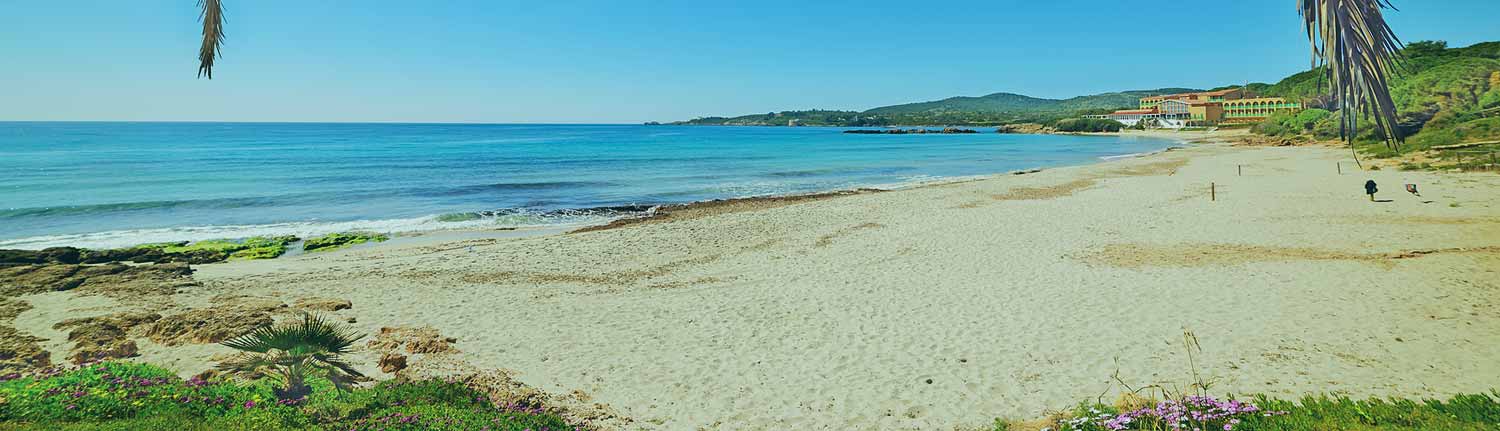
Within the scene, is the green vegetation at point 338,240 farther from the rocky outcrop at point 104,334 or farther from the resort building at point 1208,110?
the resort building at point 1208,110

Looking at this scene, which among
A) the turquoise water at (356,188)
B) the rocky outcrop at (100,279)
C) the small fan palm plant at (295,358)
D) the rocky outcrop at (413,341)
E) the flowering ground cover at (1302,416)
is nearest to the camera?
the flowering ground cover at (1302,416)

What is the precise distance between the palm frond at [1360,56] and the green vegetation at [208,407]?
497 cm

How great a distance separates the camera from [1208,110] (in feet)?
385

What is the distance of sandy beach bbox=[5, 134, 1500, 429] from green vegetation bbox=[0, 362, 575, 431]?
1.62 metres

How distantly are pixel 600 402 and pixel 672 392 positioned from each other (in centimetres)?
72

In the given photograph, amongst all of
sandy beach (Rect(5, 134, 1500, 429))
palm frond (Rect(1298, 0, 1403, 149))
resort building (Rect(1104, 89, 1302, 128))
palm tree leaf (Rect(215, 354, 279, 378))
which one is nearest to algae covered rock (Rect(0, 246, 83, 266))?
sandy beach (Rect(5, 134, 1500, 429))

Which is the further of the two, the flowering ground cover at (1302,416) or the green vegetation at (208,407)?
the green vegetation at (208,407)

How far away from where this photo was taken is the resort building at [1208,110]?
349ft

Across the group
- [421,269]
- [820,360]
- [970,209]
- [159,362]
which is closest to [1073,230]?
[970,209]

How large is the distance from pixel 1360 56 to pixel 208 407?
264 inches

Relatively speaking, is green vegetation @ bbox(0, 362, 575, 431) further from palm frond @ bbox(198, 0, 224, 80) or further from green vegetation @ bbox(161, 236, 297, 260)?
green vegetation @ bbox(161, 236, 297, 260)

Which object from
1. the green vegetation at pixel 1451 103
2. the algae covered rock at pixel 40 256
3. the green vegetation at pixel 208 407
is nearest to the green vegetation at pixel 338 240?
the algae covered rock at pixel 40 256

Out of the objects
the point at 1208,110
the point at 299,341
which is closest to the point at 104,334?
the point at 299,341

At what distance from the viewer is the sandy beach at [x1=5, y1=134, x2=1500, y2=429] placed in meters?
6.95
